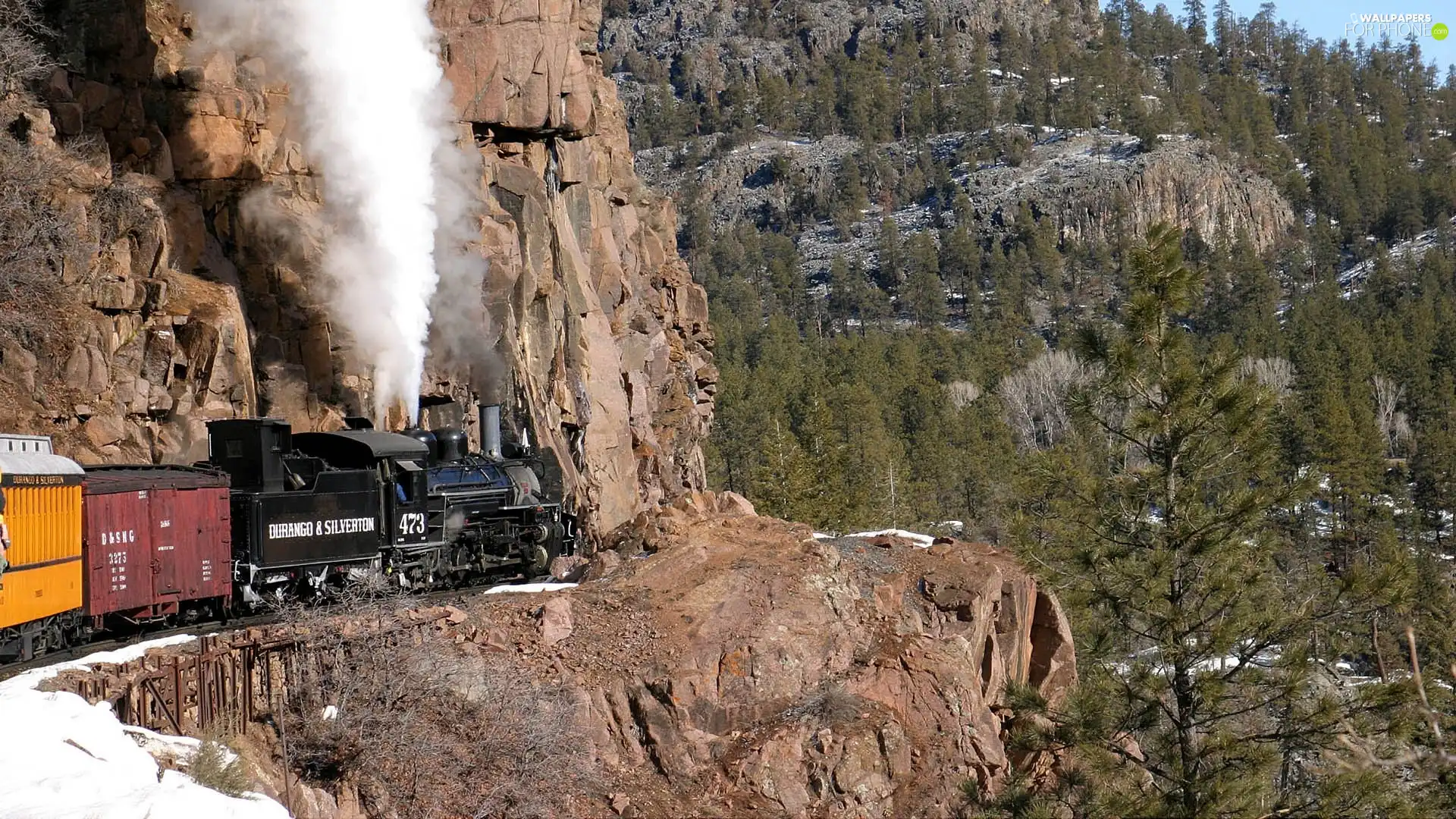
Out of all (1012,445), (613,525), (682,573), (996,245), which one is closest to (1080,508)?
(682,573)

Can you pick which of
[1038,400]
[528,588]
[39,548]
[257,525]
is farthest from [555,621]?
[1038,400]

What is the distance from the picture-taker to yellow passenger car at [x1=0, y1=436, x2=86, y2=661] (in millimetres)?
14828

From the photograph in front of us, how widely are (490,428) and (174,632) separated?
892cm

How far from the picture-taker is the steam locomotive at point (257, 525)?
15820mm

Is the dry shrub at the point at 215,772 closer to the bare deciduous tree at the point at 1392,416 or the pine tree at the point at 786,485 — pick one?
the pine tree at the point at 786,485

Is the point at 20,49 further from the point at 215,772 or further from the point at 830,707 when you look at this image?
the point at 830,707

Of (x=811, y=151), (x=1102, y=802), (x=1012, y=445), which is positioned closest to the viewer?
(x=1102, y=802)

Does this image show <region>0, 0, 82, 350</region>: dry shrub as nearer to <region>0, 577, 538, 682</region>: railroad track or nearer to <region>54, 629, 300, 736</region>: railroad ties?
<region>0, 577, 538, 682</region>: railroad track

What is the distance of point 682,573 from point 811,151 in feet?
515

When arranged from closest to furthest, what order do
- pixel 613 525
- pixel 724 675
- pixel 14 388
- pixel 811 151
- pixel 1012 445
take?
pixel 724 675
pixel 14 388
pixel 613 525
pixel 1012 445
pixel 811 151

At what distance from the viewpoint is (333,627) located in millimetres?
17984

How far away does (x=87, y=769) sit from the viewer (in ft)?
41.9

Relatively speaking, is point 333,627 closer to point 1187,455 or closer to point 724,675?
point 724,675

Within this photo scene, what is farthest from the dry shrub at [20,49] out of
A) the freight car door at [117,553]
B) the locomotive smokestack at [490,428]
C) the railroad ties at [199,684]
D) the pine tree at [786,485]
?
the pine tree at [786,485]
